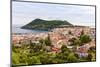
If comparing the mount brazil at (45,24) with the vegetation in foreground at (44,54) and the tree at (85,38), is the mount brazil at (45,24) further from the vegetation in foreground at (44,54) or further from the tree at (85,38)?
the tree at (85,38)

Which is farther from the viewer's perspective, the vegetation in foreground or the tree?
the tree

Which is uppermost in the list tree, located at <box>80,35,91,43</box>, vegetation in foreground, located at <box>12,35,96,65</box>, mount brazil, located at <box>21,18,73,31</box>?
mount brazil, located at <box>21,18,73,31</box>

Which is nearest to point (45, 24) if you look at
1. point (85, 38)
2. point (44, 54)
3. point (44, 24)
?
point (44, 24)

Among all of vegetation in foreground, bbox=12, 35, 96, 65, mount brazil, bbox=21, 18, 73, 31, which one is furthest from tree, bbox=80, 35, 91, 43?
mount brazil, bbox=21, 18, 73, 31

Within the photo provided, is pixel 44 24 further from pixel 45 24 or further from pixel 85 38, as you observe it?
pixel 85 38

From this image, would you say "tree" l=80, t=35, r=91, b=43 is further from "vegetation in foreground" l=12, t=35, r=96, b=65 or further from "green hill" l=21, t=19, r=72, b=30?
"green hill" l=21, t=19, r=72, b=30

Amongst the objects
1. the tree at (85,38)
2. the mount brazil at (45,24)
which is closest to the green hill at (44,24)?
the mount brazil at (45,24)

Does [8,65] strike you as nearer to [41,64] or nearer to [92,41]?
[41,64]

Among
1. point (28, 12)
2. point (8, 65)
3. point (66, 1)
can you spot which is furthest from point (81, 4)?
point (8, 65)

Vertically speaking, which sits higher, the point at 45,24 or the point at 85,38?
the point at 45,24
